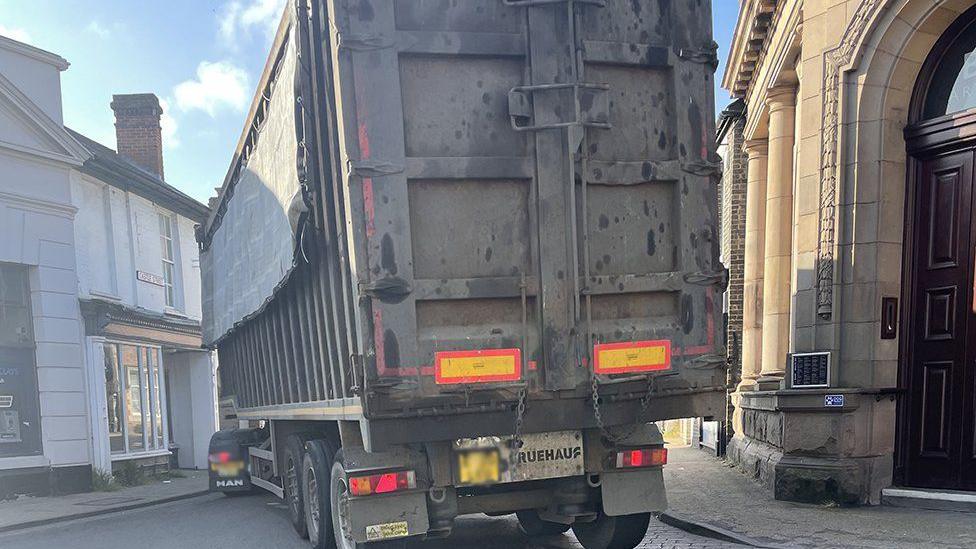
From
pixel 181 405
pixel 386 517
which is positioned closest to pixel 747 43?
pixel 386 517

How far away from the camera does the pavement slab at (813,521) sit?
4727 millimetres

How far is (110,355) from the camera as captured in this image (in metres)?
12.8

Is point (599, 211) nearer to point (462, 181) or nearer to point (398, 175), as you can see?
point (462, 181)

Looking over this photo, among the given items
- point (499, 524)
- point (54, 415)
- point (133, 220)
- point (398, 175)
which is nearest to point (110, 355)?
point (54, 415)

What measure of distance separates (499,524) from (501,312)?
3125 mm

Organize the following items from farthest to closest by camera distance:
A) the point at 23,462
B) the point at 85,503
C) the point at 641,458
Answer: the point at 23,462 < the point at 85,503 < the point at 641,458

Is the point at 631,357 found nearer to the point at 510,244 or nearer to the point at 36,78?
the point at 510,244

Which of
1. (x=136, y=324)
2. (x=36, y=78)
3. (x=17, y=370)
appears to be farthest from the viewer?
(x=136, y=324)

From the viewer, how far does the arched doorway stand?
572 cm

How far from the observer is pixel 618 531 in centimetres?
455

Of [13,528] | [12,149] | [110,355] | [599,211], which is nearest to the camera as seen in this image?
[599,211]

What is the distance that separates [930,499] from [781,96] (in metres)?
4.84

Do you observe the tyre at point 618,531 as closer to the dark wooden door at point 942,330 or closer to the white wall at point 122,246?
the dark wooden door at point 942,330

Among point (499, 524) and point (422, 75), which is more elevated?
point (422, 75)
